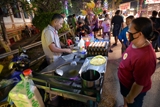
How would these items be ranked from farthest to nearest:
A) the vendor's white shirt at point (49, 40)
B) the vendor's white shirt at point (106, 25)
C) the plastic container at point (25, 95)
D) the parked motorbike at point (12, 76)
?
1. the vendor's white shirt at point (106, 25)
2. the vendor's white shirt at point (49, 40)
3. the parked motorbike at point (12, 76)
4. the plastic container at point (25, 95)

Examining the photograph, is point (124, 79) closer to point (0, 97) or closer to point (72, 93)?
point (72, 93)

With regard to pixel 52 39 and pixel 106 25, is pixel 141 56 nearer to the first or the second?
pixel 52 39

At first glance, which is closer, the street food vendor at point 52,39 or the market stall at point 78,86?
the market stall at point 78,86

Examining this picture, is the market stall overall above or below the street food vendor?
below

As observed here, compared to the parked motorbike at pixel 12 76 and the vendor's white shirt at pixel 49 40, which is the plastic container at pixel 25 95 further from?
the vendor's white shirt at pixel 49 40

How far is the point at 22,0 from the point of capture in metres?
4.46

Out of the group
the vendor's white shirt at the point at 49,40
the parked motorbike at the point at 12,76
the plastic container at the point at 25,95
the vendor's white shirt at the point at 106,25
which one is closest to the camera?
the plastic container at the point at 25,95

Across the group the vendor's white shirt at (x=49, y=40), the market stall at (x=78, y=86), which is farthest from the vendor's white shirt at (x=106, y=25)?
the market stall at (x=78, y=86)

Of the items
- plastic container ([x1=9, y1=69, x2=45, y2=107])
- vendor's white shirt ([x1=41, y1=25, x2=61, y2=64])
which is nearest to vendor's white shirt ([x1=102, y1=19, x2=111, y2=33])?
vendor's white shirt ([x1=41, y1=25, x2=61, y2=64])

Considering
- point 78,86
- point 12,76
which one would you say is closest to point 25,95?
point 78,86

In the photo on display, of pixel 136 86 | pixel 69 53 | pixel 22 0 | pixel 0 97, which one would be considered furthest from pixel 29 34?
pixel 136 86

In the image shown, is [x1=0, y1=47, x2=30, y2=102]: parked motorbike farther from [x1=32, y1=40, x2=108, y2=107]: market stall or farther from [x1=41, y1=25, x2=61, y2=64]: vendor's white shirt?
[x1=41, y1=25, x2=61, y2=64]: vendor's white shirt

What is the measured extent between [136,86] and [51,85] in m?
0.95

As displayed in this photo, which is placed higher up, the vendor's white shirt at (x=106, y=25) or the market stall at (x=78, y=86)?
the vendor's white shirt at (x=106, y=25)
